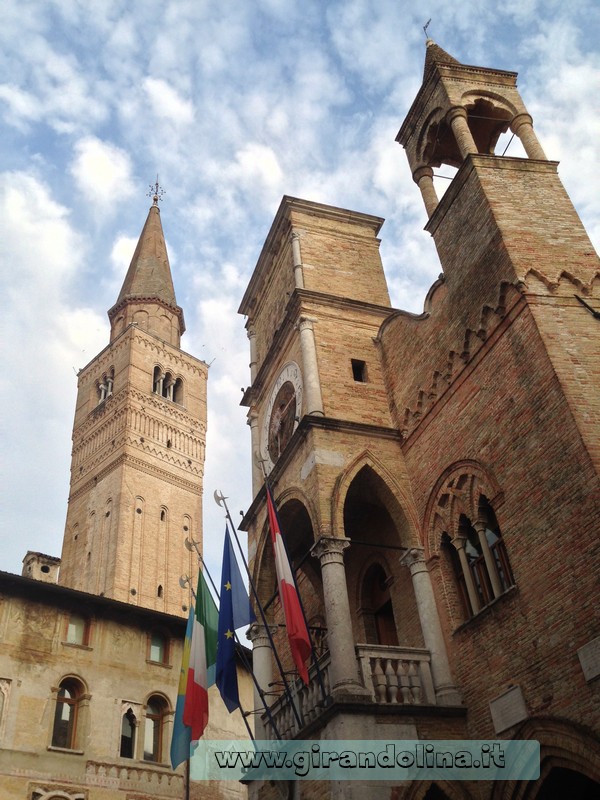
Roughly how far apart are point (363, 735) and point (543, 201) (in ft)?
25.2

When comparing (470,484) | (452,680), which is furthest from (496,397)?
(452,680)

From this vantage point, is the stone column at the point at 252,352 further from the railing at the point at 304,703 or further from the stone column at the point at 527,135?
the railing at the point at 304,703

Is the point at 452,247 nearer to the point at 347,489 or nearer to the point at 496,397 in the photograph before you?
the point at 496,397

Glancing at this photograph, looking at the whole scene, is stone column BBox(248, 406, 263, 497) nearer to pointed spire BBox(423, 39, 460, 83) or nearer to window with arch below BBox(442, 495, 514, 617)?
window with arch below BBox(442, 495, 514, 617)

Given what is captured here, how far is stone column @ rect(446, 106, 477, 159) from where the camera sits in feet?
40.9

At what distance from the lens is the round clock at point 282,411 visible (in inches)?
543

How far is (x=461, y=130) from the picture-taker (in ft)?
42.3

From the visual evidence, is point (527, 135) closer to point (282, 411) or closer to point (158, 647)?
point (282, 411)

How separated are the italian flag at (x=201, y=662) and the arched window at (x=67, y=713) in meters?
5.02

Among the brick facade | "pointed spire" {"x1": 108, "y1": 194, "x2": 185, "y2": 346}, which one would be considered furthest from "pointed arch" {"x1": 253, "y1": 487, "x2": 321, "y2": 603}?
"pointed spire" {"x1": 108, "y1": 194, "x2": 185, "y2": 346}

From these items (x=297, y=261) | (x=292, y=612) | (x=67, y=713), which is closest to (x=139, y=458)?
(x=67, y=713)

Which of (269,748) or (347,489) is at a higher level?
(347,489)

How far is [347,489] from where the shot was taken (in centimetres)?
1162

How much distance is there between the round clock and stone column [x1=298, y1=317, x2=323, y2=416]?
16.1 inches
